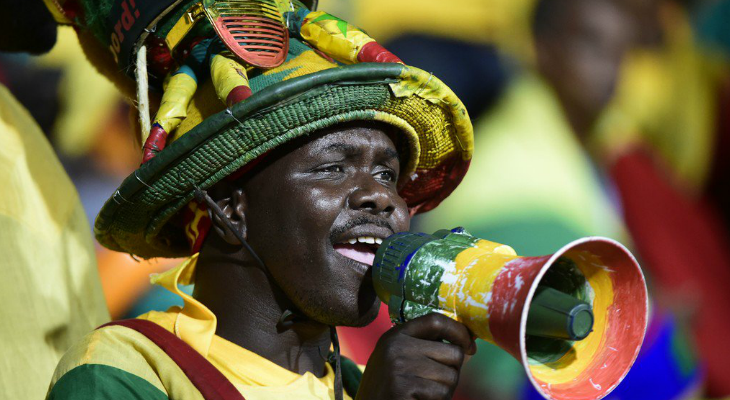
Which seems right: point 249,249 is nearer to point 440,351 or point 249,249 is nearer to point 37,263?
point 440,351

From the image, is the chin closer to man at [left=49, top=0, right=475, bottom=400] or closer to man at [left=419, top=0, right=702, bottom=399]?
man at [left=49, top=0, right=475, bottom=400]

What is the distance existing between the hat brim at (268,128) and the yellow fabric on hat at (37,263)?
284 millimetres

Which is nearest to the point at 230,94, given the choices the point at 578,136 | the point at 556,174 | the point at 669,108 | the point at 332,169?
the point at 332,169

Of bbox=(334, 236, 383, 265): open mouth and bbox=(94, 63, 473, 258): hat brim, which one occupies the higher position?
bbox=(94, 63, 473, 258): hat brim

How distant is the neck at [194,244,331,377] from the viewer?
2.35 metres

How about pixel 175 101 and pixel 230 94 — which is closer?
pixel 230 94

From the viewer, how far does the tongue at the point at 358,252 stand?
87.8 inches

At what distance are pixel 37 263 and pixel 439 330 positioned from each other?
1.40 metres

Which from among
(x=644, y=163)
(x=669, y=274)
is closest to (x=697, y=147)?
(x=644, y=163)

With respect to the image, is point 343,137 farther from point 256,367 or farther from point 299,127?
point 256,367

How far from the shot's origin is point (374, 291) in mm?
2229

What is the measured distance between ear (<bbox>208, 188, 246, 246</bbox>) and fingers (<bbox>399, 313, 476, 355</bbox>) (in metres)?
0.67

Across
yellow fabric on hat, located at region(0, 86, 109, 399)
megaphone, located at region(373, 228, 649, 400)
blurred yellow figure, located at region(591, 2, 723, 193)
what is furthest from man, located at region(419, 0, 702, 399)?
megaphone, located at region(373, 228, 649, 400)

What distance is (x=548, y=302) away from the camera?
5.63 feet
